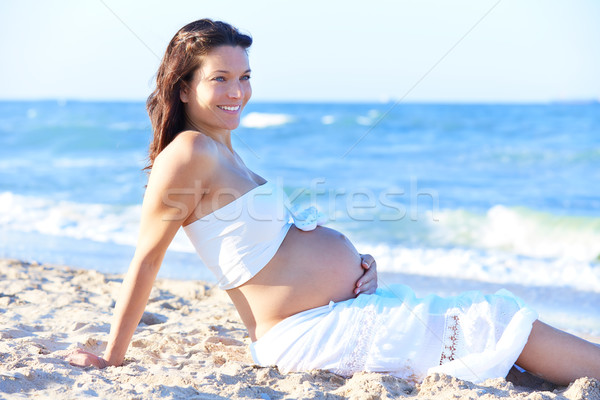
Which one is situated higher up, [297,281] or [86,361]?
[297,281]

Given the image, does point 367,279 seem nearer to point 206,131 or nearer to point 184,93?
point 206,131

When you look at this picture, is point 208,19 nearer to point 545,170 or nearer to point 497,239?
point 497,239

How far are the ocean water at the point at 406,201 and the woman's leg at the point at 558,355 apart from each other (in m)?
1.83

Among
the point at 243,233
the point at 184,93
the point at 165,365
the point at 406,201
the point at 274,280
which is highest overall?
the point at 406,201

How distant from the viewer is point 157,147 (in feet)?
7.84

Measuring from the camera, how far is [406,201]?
383 inches

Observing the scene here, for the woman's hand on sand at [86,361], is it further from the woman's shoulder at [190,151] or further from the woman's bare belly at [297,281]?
the woman's shoulder at [190,151]

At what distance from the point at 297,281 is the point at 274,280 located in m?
0.09

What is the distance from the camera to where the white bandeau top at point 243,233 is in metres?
2.24

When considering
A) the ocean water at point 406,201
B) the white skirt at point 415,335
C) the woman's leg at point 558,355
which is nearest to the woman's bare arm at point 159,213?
the white skirt at point 415,335

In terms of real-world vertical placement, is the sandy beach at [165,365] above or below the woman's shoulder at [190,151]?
below

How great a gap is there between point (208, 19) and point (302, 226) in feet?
3.11

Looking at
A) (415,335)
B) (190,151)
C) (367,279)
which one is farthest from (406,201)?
(190,151)

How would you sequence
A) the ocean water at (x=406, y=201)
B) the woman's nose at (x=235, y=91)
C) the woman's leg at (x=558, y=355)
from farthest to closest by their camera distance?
the ocean water at (x=406, y=201) → the woman's nose at (x=235, y=91) → the woman's leg at (x=558, y=355)
